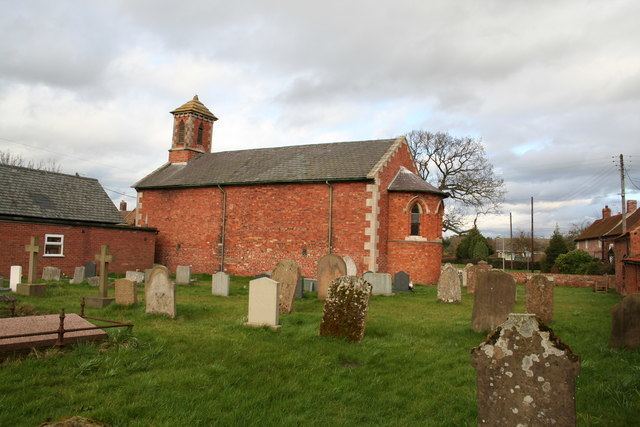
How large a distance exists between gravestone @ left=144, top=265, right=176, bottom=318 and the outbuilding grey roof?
15070mm

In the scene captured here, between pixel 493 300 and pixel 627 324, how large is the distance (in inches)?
98.5

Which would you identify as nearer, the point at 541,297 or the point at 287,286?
the point at 541,297

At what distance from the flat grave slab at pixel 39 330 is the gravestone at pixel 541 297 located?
996 cm

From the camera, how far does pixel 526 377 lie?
4.26 meters

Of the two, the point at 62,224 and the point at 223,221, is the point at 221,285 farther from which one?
the point at 62,224

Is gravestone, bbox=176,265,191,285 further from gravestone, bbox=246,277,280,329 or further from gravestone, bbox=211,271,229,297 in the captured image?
gravestone, bbox=246,277,280,329

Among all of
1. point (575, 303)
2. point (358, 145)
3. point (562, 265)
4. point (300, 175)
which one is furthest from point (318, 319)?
point (562, 265)

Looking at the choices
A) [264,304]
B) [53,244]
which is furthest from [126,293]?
[53,244]

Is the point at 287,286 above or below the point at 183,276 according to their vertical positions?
above

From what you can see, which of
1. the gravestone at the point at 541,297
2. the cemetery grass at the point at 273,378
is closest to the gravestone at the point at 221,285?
the cemetery grass at the point at 273,378

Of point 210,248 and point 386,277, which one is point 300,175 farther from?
point 386,277

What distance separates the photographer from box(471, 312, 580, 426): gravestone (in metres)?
4.19

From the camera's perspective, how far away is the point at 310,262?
24.6 m

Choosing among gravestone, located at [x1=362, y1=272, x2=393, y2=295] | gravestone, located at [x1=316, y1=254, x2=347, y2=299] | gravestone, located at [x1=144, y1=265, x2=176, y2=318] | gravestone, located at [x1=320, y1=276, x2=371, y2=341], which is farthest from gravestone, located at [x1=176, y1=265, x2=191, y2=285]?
gravestone, located at [x1=320, y1=276, x2=371, y2=341]
